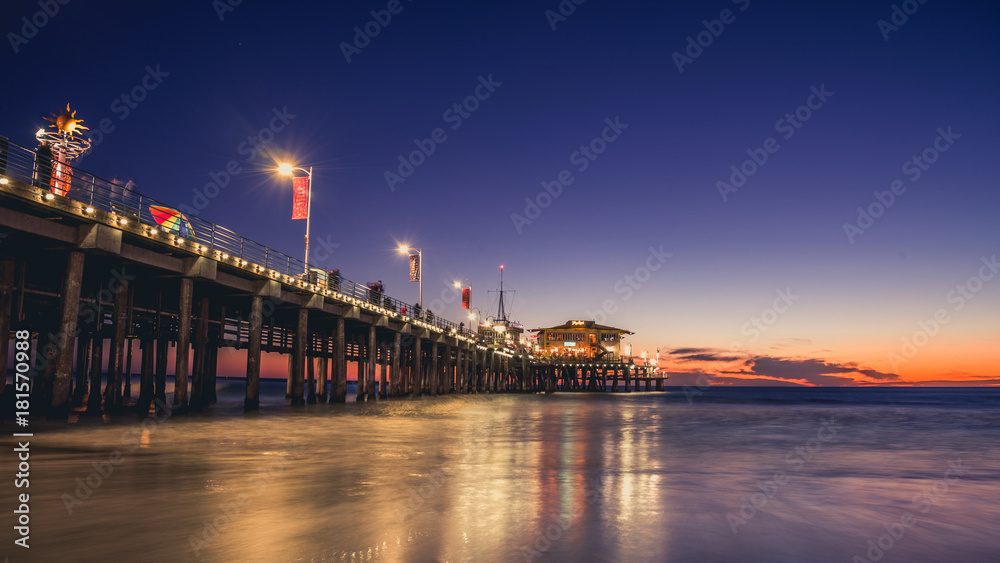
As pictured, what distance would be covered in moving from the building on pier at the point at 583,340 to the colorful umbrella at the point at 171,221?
117179 millimetres

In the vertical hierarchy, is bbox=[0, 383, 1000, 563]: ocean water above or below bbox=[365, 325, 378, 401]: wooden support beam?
below

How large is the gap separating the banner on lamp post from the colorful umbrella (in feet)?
102

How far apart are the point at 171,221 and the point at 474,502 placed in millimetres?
25714

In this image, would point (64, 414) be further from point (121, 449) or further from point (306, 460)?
point (306, 460)

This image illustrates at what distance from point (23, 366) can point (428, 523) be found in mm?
20422

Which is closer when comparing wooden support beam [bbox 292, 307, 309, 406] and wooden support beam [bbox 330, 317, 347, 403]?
wooden support beam [bbox 292, 307, 309, 406]

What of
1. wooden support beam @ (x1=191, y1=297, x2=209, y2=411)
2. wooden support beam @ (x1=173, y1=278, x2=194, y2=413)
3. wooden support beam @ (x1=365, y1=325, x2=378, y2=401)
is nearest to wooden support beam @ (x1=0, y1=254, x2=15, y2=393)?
wooden support beam @ (x1=173, y1=278, x2=194, y2=413)

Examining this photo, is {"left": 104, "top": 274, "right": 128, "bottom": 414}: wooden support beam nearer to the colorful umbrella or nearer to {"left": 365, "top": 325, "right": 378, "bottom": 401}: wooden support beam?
the colorful umbrella

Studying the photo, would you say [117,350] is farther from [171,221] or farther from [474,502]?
[474,502]

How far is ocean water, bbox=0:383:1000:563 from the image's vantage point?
7.27m

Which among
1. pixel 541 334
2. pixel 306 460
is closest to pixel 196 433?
pixel 306 460

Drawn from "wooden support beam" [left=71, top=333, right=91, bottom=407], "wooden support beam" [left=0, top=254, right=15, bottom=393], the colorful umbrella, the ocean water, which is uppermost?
the colorful umbrella

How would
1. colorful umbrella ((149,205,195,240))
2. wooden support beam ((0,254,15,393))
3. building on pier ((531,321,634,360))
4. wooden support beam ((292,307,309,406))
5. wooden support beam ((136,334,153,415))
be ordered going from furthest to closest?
1. building on pier ((531,321,634,360))
2. wooden support beam ((292,307,309,406))
3. wooden support beam ((136,334,153,415))
4. colorful umbrella ((149,205,195,240))
5. wooden support beam ((0,254,15,393))

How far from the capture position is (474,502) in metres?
9.88
